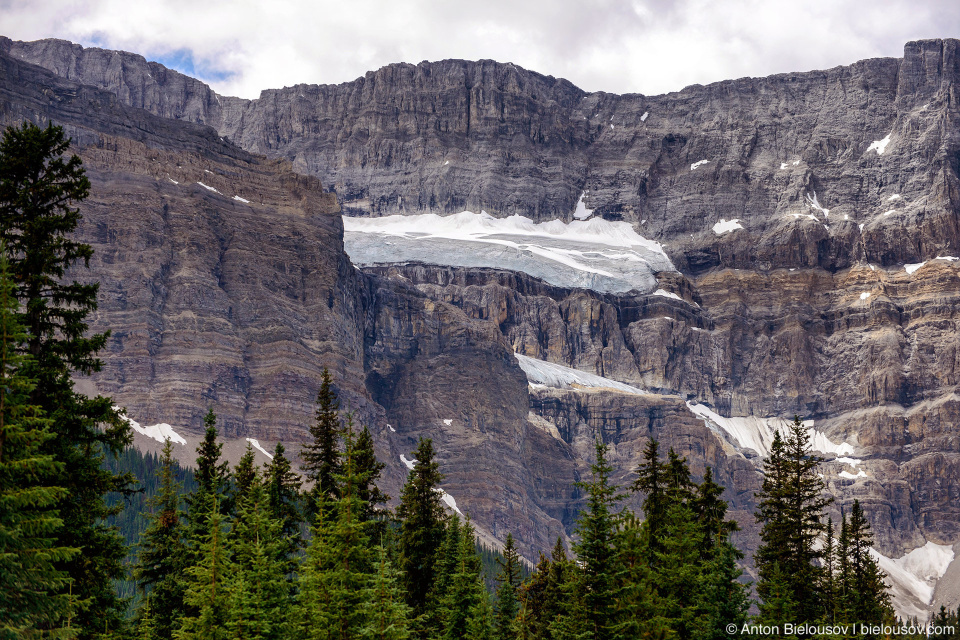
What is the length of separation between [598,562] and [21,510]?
69.2ft

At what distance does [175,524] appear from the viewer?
163 ft

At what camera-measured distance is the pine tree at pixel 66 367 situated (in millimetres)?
34969

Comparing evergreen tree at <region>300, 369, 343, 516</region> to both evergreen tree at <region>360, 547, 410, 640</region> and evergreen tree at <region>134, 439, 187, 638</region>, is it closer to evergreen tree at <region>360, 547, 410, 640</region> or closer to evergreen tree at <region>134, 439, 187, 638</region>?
evergreen tree at <region>134, 439, 187, 638</region>

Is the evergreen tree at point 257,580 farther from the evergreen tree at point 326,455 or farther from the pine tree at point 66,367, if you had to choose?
the evergreen tree at point 326,455

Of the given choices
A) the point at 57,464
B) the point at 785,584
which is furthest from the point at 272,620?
the point at 785,584

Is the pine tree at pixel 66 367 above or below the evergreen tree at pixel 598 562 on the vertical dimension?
above

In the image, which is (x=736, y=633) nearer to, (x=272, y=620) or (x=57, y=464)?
(x=272, y=620)

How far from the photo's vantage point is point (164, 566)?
49188mm

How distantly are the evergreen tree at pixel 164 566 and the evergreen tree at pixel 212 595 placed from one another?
23.8 feet

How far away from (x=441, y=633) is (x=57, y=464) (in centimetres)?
2548

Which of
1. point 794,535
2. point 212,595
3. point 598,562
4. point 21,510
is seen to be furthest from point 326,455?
point 21,510

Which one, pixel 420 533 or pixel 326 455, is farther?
pixel 420 533

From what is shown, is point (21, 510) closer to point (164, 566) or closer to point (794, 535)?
point (164, 566)

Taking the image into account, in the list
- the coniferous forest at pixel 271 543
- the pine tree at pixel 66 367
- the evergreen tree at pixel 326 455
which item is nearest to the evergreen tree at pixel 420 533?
the coniferous forest at pixel 271 543
